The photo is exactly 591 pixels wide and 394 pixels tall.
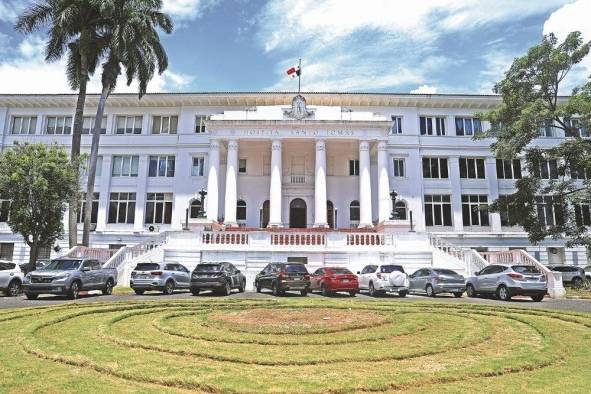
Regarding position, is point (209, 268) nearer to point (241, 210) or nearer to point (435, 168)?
point (241, 210)

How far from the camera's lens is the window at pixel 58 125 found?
136 ft

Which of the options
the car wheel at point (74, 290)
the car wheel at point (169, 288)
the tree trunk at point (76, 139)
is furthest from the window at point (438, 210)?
the car wheel at point (74, 290)

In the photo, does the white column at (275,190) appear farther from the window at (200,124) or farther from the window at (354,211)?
the window at (200,124)

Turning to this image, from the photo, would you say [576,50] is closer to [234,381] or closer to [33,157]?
[234,381]

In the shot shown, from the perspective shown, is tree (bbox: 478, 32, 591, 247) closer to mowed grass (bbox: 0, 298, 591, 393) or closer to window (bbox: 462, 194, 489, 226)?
window (bbox: 462, 194, 489, 226)

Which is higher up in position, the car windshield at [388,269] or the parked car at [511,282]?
the car windshield at [388,269]

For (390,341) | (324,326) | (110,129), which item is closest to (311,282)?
(324,326)

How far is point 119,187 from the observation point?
39.8m

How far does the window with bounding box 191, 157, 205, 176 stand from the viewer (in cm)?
3938

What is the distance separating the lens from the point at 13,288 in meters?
19.8

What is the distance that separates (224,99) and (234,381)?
1445 inches

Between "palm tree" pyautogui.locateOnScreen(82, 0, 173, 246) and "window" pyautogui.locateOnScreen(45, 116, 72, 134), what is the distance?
11.8 meters

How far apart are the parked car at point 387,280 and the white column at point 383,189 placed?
11085mm

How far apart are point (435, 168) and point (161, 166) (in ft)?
81.8
